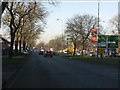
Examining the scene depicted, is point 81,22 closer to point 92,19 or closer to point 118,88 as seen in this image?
point 92,19

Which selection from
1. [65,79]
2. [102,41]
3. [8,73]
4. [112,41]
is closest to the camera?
[65,79]

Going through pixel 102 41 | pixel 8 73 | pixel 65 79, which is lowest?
pixel 65 79

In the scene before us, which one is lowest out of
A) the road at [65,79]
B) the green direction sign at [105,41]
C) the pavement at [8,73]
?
the road at [65,79]

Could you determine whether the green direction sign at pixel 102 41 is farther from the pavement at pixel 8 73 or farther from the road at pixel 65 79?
the road at pixel 65 79

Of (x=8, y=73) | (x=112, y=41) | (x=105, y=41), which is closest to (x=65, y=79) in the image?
(x=8, y=73)

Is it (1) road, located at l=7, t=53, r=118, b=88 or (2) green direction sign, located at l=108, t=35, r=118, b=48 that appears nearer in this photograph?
(1) road, located at l=7, t=53, r=118, b=88

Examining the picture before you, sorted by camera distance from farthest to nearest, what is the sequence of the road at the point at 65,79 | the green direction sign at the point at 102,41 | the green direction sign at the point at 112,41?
the green direction sign at the point at 112,41, the green direction sign at the point at 102,41, the road at the point at 65,79

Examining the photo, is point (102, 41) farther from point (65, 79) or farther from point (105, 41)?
point (65, 79)

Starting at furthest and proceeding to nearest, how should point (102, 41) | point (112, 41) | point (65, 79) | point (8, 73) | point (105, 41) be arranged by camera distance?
point (112, 41) → point (105, 41) → point (102, 41) → point (8, 73) → point (65, 79)

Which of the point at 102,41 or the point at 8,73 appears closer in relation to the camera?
the point at 8,73

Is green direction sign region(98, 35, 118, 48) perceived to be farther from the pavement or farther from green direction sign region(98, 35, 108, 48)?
the pavement

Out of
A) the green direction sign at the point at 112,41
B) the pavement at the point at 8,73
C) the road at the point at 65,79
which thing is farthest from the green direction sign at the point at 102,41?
the road at the point at 65,79

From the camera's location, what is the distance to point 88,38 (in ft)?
303

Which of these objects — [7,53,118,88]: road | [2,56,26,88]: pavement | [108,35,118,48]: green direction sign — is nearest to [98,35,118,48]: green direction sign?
[108,35,118,48]: green direction sign
